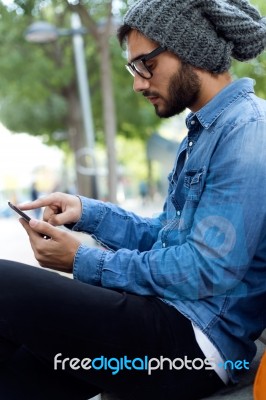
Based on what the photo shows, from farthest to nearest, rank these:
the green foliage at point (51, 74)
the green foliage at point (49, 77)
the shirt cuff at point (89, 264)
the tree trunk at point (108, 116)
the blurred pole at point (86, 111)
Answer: the green foliage at point (51, 74), the green foliage at point (49, 77), the blurred pole at point (86, 111), the tree trunk at point (108, 116), the shirt cuff at point (89, 264)

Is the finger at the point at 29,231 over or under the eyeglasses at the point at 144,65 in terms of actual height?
under

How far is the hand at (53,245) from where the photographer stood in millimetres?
2008

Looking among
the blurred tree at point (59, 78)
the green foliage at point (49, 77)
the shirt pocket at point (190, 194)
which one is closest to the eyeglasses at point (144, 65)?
the shirt pocket at point (190, 194)

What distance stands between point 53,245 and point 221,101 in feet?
2.35

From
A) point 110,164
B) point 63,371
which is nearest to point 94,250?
point 63,371

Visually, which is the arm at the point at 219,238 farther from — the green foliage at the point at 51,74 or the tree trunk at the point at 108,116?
the green foliage at the point at 51,74

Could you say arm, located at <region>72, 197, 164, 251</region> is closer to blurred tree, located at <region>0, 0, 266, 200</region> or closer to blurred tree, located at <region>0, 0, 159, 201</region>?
blurred tree, located at <region>0, 0, 266, 200</region>

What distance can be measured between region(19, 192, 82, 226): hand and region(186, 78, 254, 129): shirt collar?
569 millimetres

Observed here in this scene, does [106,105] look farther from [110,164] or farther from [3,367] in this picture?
[3,367]

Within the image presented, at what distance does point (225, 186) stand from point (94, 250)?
0.45m

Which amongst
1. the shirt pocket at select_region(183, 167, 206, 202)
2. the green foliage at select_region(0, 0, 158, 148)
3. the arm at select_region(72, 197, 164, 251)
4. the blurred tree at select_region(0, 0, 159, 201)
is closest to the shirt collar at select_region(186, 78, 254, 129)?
the shirt pocket at select_region(183, 167, 206, 202)

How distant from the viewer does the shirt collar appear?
2.09 m

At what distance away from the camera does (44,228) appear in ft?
6.64

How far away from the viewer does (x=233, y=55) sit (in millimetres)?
2244
